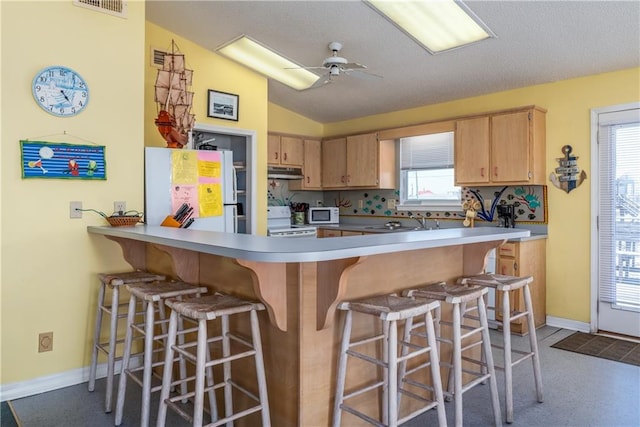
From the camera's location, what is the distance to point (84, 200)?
116 inches

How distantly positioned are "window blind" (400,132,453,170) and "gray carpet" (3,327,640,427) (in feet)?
8.61

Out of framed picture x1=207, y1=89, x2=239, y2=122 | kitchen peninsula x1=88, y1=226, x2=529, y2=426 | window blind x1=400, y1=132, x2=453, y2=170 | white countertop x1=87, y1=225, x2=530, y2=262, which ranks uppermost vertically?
framed picture x1=207, y1=89, x2=239, y2=122

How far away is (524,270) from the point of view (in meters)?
3.99

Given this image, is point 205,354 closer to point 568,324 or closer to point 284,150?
point 568,324

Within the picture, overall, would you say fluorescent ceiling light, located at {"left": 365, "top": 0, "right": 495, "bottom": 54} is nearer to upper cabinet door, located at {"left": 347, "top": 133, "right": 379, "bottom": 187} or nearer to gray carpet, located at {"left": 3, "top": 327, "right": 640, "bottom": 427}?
upper cabinet door, located at {"left": 347, "top": 133, "right": 379, "bottom": 187}

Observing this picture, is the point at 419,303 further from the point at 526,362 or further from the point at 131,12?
the point at 131,12

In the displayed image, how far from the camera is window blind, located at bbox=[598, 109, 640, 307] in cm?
379

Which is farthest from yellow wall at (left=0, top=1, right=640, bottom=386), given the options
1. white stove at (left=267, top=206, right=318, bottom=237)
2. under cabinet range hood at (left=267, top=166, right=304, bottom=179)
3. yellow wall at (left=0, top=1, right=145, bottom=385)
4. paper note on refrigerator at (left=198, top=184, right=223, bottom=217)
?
under cabinet range hood at (left=267, top=166, right=304, bottom=179)

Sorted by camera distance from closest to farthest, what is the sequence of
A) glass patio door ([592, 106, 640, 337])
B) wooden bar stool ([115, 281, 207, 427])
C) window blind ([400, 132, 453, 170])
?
wooden bar stool ([115, 281, 207, 427])
glass patio door ([592, 106, 640, 337])
window blind ([400, 132, 453, 170])

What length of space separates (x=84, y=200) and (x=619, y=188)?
14.3 feet

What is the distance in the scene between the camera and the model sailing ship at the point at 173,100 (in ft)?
10.8

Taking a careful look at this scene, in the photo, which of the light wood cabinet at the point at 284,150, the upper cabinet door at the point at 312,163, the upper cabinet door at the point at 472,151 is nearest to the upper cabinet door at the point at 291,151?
the light wood cabinet at the point at 284,150

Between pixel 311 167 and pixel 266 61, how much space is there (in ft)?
5.99

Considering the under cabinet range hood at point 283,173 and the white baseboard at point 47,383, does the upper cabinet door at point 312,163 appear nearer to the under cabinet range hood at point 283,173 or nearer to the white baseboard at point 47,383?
the under cabinet range hood at point 283,173
